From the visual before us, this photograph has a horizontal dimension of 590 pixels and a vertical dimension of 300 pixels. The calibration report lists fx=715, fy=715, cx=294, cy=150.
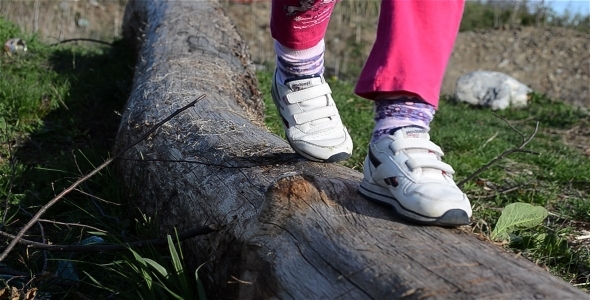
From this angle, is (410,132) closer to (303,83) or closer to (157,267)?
(303,83)

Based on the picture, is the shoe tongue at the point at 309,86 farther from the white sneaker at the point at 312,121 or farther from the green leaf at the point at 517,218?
the green leaf at the point at 517,218

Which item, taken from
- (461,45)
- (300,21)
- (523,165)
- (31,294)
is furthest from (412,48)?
(461,45)

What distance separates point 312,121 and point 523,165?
2668 millimetres

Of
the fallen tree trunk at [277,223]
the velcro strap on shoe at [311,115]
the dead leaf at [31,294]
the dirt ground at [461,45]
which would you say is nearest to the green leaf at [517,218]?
the fallen tree trunk at [277,223]

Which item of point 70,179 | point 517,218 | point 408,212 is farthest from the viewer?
point 70,179

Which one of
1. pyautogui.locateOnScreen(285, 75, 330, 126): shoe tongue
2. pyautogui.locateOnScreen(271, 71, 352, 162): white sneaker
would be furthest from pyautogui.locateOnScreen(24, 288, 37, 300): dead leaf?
pyautogui.locateOnScreen(285, 75, 330, 126): shoe tongue

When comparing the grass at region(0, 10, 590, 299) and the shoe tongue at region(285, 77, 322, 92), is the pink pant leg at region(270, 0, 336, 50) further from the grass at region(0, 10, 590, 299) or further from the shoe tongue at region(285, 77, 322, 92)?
the grass at region(0, 10, 590, 299)

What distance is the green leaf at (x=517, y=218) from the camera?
2.68m

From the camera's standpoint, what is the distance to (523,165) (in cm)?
468

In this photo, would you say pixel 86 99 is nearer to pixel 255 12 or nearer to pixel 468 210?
pixel 468 210

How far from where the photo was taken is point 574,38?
11727 mm

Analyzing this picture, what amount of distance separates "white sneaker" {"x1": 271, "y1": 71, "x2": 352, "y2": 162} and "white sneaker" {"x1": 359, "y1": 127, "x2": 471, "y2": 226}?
0.38m

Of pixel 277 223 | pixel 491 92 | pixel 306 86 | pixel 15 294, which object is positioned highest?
pixel 306 86

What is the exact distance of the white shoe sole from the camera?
182 centimetres
